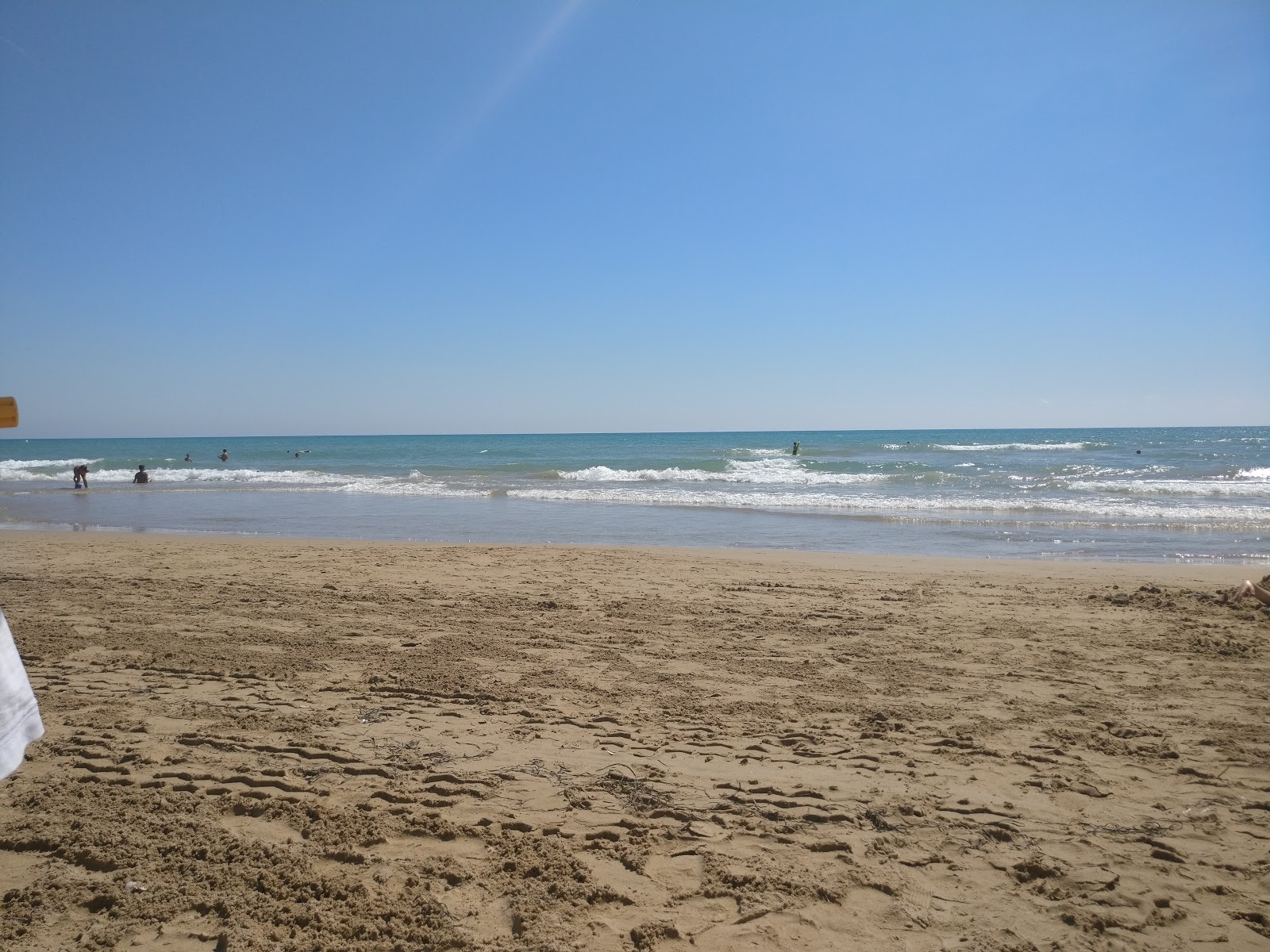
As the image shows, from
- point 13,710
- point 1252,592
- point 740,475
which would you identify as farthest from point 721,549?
point 740,475

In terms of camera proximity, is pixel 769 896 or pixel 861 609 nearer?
pixel 769 896

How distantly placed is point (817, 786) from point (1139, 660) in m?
4.19

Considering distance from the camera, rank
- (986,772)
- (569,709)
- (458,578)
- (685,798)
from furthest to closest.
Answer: (458,578) < (569,709) < (986,772) < (685,798)

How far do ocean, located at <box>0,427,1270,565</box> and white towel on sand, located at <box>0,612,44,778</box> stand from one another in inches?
485

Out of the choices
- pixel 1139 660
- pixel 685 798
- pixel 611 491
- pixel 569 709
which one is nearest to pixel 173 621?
pixel 569 709

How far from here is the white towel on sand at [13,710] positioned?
1.71 metres

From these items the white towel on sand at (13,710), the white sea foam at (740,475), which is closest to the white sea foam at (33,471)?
→ the white sea foam at (740,475)

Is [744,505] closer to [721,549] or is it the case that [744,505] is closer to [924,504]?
[924,504]

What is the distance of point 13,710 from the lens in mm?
1771

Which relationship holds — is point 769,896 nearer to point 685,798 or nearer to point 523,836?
point 685,798

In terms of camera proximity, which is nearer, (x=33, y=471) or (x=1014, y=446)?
(x=33, y=471)

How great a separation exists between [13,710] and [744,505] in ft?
64.3

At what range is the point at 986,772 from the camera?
4.15 meters

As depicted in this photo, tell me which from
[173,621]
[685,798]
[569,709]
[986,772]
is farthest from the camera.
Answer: [173,621]
